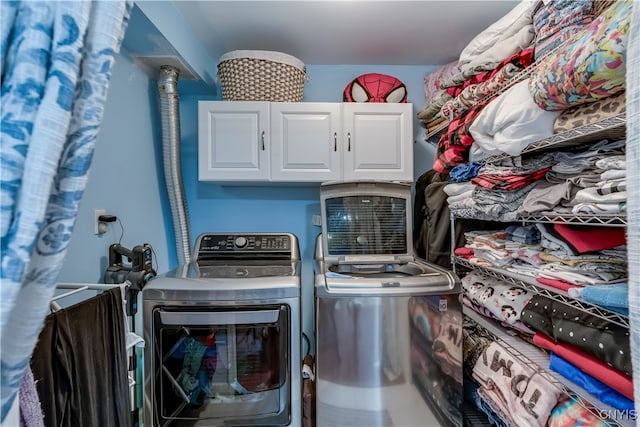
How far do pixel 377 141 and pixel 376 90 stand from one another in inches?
14.1

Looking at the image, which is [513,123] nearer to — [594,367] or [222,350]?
[594,367]

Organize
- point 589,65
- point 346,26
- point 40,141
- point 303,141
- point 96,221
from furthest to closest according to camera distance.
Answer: point 303,141 → point 346,26 → point 96,221 → point 589,65 → point 40,141

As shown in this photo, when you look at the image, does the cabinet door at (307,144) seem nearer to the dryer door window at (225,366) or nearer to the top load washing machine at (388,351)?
the top load washing machine at (388,351)

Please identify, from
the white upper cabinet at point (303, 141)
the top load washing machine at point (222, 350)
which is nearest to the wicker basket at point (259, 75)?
the white upper cabinet at point (303, 141)

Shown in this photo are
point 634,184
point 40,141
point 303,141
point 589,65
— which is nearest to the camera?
point 40,141

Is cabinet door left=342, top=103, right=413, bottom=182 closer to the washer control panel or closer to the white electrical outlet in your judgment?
the washer control panel

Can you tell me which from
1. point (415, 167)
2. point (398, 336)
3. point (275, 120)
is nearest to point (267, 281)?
point (398, 336)

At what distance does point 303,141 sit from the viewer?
195 cm

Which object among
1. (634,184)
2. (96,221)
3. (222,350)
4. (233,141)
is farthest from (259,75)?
(634,184)

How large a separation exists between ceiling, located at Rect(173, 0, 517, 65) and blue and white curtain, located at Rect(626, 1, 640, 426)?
1.22 m

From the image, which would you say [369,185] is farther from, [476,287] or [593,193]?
[593,193]

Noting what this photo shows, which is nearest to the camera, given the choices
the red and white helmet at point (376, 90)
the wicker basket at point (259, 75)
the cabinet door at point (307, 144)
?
the wicker basket at point (259, 75)

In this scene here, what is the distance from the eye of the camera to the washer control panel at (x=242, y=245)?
74.9 inches

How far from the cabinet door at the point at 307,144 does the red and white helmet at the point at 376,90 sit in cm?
22
